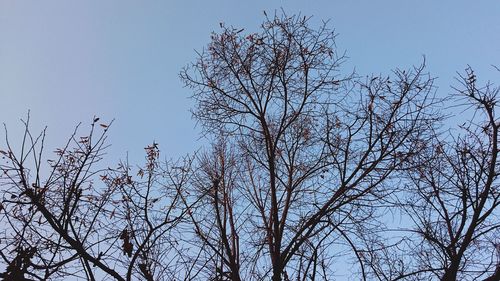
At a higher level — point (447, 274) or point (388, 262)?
point (388, 262)

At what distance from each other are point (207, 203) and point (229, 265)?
47.1 inches

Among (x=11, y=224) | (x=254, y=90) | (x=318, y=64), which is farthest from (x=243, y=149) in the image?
(x=11, y=224)

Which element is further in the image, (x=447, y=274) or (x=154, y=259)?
(x=154, y=259)

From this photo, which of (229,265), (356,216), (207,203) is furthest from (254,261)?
(356,216)

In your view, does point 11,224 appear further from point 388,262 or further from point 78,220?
point 388,262

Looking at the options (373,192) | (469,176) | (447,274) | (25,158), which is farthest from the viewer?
(373,192)

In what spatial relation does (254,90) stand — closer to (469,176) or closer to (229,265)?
(229,265)

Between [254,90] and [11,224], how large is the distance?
3.45m

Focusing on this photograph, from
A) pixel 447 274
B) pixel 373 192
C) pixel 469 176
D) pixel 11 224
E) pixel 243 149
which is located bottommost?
pixel 447 274

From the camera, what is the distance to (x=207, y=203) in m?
6.48

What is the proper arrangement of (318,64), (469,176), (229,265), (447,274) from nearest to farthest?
(447,274), (469,176), (229,265), (318,64)

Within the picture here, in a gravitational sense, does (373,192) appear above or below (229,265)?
above

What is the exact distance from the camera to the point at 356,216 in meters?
5.93

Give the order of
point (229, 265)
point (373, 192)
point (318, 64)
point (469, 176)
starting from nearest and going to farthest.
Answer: point (469, 176), point (229, 265), point (373, 192), point (318, 64)
